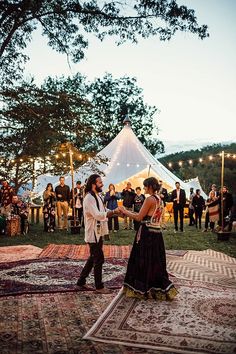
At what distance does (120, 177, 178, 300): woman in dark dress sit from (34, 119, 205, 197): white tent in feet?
40.4

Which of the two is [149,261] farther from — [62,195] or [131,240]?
[62,195]

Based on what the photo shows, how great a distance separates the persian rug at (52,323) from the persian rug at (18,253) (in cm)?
289

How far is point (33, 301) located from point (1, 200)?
22.1 feet

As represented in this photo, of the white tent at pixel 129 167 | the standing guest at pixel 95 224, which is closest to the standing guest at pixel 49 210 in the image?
the white tent at pixel 129 167

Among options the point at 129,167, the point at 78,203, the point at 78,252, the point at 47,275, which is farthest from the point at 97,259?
the point at 129,167

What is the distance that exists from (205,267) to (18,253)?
411cm

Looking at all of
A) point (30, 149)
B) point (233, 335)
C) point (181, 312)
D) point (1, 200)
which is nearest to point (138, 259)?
point (181, 312)

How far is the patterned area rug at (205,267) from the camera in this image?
6105 mm

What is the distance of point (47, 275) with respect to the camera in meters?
6.00

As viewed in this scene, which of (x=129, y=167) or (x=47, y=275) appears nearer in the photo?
(x=47, y=275)

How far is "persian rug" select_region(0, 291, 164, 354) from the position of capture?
10.5ft

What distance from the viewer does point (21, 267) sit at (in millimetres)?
6633

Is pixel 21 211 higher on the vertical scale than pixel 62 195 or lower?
lower

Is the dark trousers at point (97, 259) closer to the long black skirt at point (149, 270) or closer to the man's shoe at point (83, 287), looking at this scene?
the man's shoe at point (83, 287)
